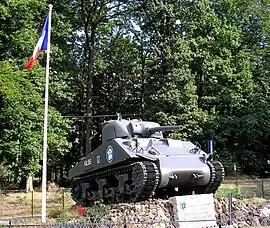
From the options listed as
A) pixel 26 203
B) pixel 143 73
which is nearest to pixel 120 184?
pixel 26 203

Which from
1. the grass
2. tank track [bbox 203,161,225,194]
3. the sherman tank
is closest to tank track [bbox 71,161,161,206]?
the sherman tank

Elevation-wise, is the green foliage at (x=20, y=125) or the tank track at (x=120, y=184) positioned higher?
the green foliage at (x=20, y=125)

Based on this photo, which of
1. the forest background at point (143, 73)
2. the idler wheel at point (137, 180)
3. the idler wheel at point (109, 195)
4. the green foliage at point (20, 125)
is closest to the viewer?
the idler wheel at point (137, 180)

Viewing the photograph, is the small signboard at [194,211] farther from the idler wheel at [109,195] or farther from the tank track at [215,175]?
Answer: the idler wheel at [109,195]

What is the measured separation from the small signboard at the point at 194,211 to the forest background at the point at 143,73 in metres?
14.7

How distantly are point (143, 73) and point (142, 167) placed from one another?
2759cm

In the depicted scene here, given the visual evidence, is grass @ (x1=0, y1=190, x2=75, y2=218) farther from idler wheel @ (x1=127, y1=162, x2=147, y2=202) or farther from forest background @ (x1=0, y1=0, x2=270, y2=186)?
idler wheel @ (x1=127, y1=162, x2=147, y2=202)

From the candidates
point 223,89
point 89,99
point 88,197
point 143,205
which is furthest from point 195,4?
point 143,205

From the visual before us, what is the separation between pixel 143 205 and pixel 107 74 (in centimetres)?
3122

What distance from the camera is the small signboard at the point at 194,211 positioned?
509 inches

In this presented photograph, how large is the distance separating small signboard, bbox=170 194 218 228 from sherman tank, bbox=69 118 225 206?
3.67ft

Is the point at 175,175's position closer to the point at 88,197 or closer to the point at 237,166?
the point at 88,197

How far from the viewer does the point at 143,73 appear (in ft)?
135

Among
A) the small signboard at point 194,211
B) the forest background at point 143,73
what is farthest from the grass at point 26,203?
the small signboard at point 194,211
